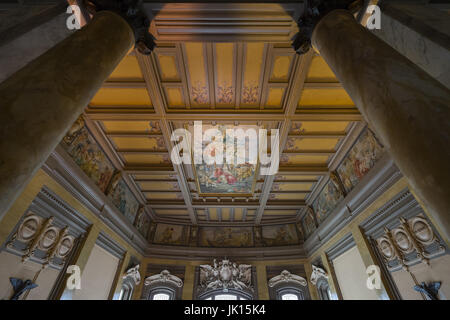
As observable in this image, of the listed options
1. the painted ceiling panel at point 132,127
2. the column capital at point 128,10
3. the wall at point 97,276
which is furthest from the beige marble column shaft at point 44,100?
the wall at point 97,276

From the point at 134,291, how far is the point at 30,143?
10303mm

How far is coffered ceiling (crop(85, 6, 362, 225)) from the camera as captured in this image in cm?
496

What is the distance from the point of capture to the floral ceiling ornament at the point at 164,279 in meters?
10.0

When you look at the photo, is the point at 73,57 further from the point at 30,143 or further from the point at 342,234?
the point at 342,234

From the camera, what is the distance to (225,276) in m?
10.4

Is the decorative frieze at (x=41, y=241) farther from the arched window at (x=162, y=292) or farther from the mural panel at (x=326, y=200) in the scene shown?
the mural panel at (x=326, y=200)

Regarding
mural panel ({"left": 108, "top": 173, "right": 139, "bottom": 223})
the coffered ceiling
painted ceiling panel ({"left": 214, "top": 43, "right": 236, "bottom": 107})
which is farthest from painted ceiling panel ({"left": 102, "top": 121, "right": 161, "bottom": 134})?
painted ceiling panel ({"left": 214, "top": 43, "right": 236, "bottom": 107})

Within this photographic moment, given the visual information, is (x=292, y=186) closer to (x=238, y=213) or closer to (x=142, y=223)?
(x=238, y=213)

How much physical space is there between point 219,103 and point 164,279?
343 inches

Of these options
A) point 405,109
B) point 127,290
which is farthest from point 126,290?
point 405,109

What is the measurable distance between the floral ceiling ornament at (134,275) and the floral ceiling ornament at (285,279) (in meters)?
6.13

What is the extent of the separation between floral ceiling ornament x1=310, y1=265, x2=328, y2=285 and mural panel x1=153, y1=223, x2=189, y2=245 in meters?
6.38
